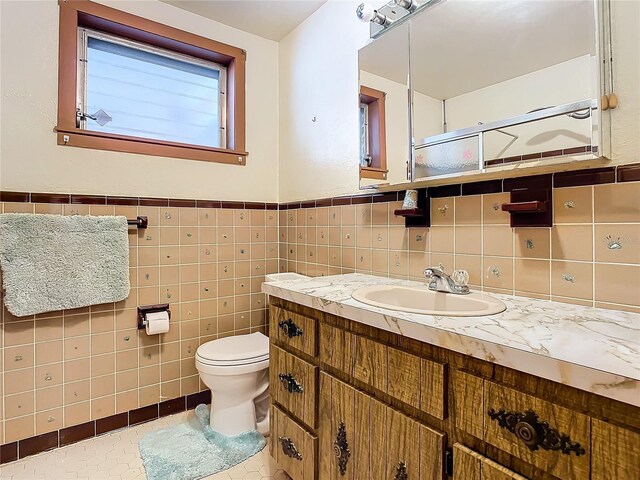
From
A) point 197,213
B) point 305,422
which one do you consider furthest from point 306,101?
point 305,422

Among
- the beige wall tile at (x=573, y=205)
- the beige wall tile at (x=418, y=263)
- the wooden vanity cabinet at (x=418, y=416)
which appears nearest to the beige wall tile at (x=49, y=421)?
the wooden vanity cabinet at (x=418, y=416)

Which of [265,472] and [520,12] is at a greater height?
[520,12]

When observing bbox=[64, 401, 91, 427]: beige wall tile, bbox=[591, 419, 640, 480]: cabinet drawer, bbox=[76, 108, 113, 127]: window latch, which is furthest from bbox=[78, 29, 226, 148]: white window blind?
bbox=[591, 419, 640, 480]: cabinet drawer

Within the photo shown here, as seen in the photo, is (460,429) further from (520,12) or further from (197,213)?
(197,213)

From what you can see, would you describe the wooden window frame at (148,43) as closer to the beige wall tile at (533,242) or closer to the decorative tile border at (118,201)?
the decorative tile border at (118,201)

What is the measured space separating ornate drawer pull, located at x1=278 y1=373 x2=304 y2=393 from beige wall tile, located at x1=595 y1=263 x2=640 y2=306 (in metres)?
1.00

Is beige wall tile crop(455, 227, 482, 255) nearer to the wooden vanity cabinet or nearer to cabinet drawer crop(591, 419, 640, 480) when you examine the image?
the wooden vanity cabinet

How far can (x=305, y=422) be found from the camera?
123cm

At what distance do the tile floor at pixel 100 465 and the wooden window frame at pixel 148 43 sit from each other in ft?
5.00

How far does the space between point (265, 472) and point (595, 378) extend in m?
1.45

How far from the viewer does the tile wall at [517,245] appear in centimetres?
95

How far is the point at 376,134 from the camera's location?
5.36ft

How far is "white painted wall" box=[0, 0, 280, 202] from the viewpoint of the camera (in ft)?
5.22

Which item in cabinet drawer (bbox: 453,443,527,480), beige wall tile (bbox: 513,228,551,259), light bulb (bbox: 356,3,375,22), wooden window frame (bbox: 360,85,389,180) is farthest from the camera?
wooden window frame (bbox: 360,85,389,180)
